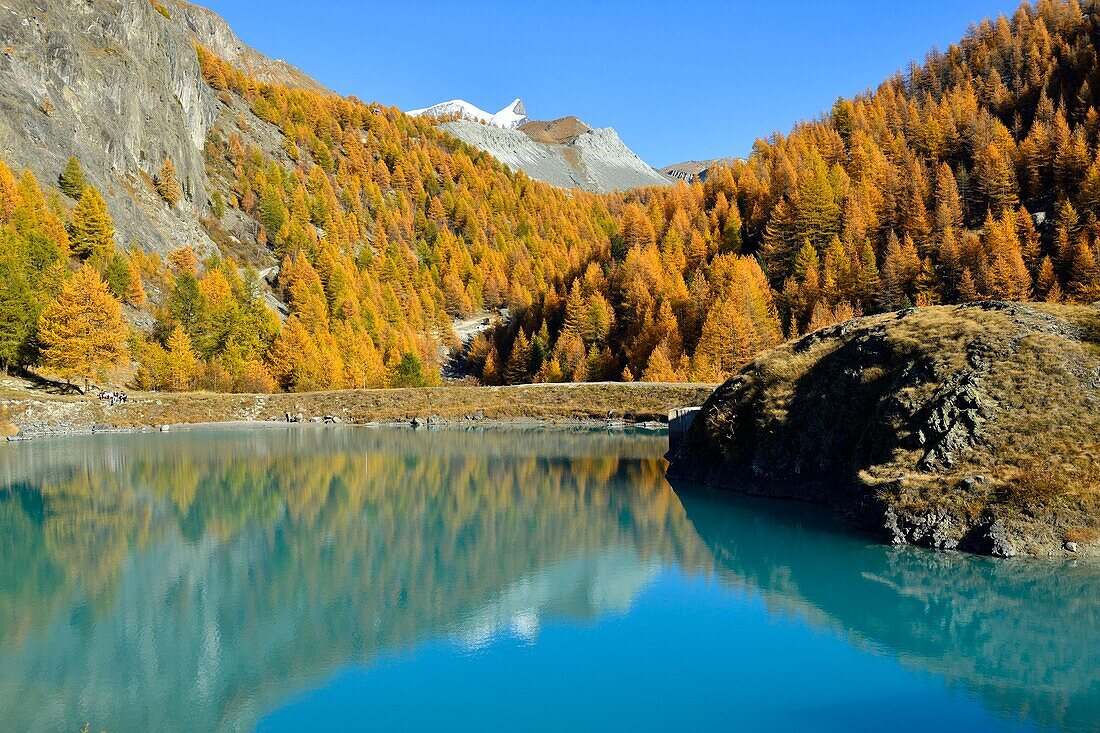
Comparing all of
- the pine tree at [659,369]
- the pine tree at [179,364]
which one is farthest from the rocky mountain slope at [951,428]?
the pine tree at [179,364]

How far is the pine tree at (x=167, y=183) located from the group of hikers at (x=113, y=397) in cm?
4714

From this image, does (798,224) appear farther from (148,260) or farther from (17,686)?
(17,686)

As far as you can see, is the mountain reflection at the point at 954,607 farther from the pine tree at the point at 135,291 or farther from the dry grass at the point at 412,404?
the pine tree at the point at 135,291

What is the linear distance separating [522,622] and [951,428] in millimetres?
12358

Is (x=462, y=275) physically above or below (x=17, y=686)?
above

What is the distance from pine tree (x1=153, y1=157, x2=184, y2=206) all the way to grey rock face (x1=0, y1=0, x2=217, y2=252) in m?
1.29

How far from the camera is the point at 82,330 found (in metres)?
61.1

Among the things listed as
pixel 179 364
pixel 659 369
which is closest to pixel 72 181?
pixel 179 364

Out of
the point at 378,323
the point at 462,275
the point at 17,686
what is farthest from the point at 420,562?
the point at 462,275

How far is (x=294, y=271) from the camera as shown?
112062 millimetres

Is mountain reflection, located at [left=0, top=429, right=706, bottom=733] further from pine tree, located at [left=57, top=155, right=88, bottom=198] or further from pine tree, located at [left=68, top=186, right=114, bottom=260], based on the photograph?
pine tree, located at [left=57, top=155, right=88, bottom=198]

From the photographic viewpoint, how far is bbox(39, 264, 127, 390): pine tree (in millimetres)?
60188

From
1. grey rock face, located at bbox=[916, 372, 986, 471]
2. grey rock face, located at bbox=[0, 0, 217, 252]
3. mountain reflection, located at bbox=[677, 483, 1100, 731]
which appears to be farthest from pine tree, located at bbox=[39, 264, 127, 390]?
grey rock face, located at bbox=[916, 372, 986, 471]

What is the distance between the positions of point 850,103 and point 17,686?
142 metres
